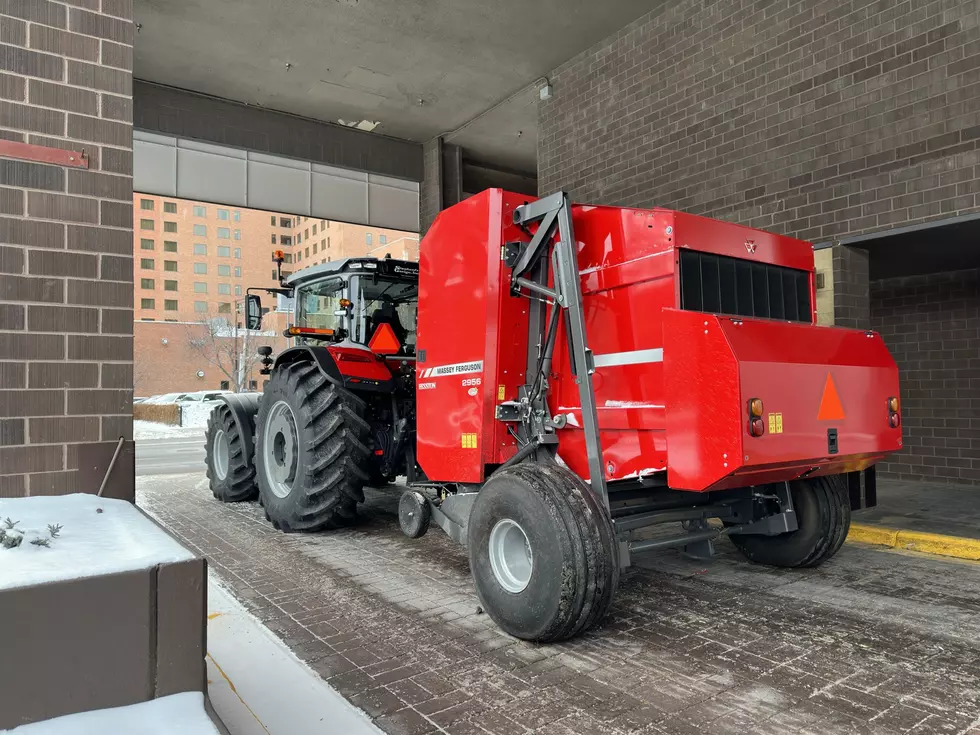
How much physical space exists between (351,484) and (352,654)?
9.13ft

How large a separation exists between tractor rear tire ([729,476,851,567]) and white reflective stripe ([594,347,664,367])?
75.7 inches

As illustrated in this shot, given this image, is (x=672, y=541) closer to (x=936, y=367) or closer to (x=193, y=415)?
(x=936, y=367)

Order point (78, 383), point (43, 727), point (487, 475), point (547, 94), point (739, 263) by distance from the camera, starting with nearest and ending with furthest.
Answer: point (43, 727) → point (78, 383) → point (739, 263) → point (487, 475) → point (547, 94)

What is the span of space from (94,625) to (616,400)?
10.1 feet

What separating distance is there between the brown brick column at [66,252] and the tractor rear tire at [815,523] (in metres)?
4.53

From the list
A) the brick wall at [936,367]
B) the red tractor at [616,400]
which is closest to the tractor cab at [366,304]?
the red tractor at [616,400]

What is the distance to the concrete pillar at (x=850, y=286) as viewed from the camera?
27.2 ft

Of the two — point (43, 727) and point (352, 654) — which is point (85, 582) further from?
point (352, 654)

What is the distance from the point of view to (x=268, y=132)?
578 inches

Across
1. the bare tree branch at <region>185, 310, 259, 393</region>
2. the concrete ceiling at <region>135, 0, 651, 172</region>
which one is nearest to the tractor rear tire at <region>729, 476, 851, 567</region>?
the concrete ceiling at <region>135, 0, 651, 172</region>

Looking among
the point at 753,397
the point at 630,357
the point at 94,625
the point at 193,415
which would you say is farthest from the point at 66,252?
the point at 193,415

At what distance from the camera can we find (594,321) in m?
4.60

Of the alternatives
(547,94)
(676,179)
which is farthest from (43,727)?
(547,94)

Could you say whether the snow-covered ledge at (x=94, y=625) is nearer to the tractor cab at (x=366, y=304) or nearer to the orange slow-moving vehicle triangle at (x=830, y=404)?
the orange slow-moving vehicle triangle at (x=830, y=404)
